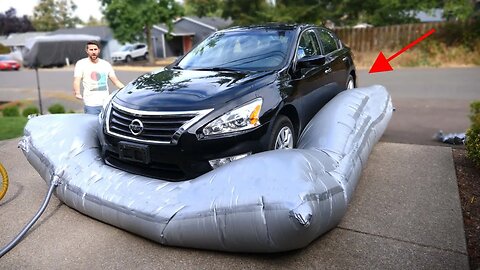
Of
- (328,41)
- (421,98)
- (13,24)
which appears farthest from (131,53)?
(13,24)

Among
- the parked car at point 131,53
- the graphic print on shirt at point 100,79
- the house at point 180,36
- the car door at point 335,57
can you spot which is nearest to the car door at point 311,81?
the car door at point 335,57

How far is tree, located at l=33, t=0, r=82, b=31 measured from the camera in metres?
84.1

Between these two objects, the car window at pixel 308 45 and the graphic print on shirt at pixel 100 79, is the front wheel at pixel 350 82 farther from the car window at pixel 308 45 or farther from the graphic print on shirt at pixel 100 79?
the graphic print on shirt at pixel 100 79

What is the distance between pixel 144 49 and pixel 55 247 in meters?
42.2

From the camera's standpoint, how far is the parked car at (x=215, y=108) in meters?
3.78

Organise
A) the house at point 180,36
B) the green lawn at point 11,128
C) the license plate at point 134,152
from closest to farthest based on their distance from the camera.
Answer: the license plate at point 134,152
the green lawn at point 11,128
the house at point 180,36

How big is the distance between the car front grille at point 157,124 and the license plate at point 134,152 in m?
0.07

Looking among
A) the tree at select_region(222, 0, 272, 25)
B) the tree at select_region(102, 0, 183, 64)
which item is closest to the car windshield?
the tree at select_region(222, 0, 272, 25)

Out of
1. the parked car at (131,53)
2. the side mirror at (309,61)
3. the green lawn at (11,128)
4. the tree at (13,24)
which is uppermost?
the tree at (13,24)

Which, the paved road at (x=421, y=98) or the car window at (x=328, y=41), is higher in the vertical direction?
the car window at (x=328, y=41)

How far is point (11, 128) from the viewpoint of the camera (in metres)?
9.00

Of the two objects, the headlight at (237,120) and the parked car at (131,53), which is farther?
the parked car at (131,53)

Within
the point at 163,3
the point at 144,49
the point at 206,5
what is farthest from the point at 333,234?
the point at 206,5

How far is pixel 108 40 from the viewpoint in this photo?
4991cm
